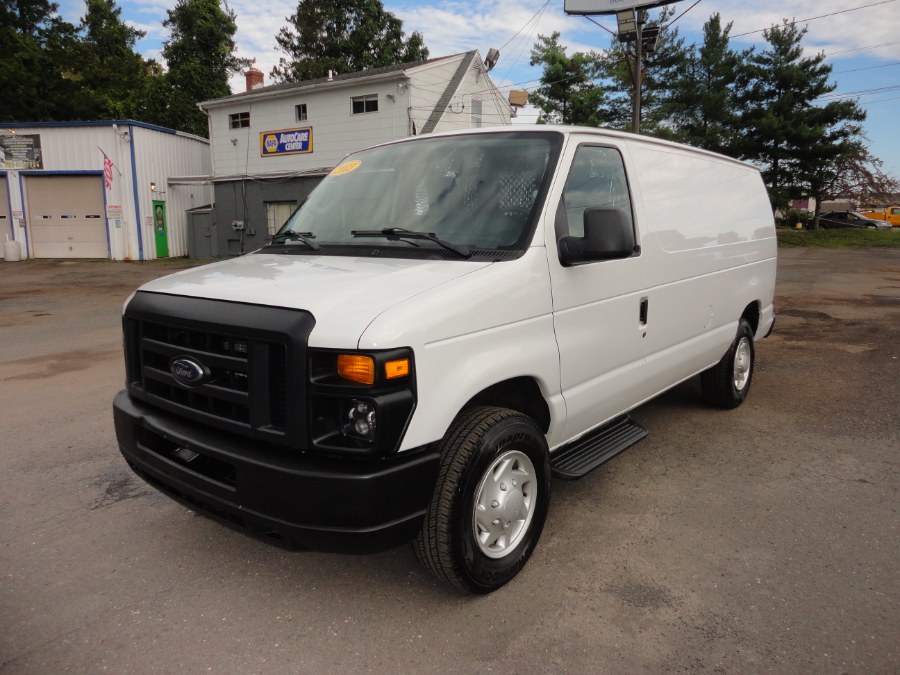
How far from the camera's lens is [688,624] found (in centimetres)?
269

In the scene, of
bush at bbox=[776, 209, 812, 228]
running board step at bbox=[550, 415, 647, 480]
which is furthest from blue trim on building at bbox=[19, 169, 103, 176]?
bush at bbox=[776, 209, 812, 228]

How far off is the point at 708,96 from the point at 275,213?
23.7 m

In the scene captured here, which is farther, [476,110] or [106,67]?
[106,67]

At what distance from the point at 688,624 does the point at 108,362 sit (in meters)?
7.13

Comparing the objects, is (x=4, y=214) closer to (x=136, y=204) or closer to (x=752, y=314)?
(x=136, y=204)

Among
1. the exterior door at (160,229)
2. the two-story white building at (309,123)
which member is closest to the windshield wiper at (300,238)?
the two-story white building at (309,123)

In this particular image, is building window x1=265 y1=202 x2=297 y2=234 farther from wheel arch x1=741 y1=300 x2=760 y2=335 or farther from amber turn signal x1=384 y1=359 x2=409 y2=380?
amber turn signal x1=384 y1=359 x2=409 y2=380

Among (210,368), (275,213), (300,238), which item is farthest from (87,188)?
(210,368)

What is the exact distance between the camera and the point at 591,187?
139 inches

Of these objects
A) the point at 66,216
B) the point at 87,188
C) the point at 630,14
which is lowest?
the point at 66,216

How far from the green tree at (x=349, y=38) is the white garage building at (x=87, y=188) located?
64.6 ft

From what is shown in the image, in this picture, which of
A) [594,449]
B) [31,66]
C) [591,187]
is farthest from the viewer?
[31,66]

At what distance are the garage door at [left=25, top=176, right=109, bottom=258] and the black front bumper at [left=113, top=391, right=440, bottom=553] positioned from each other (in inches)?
1018

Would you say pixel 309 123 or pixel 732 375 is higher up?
pixel 309 123
